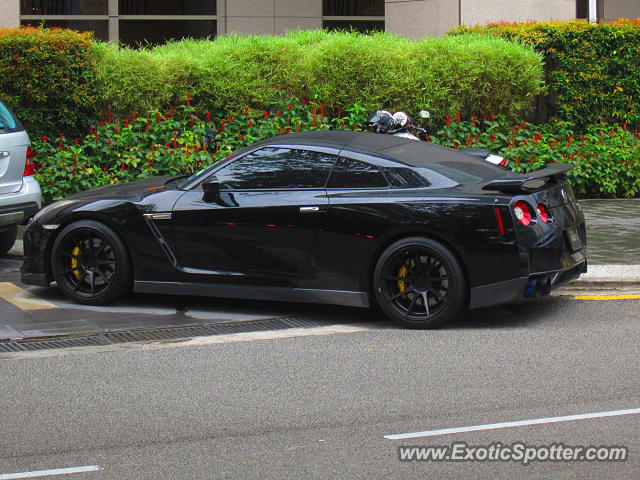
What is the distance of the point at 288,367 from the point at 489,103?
29.8ft

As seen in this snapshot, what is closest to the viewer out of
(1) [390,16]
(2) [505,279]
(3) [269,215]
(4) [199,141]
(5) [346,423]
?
(5) [346,423]

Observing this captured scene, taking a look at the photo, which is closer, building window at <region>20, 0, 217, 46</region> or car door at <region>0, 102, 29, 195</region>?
car door at <region>0, 102, 29, 195</region>

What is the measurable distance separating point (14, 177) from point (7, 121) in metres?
0.60

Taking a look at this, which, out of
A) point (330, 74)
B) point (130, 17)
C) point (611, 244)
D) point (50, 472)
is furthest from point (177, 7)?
point (50, 472)

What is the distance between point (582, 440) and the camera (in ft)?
17.5

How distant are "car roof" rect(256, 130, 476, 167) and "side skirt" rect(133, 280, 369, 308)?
1.15m

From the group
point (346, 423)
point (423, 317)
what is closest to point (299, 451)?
point (346, 423)

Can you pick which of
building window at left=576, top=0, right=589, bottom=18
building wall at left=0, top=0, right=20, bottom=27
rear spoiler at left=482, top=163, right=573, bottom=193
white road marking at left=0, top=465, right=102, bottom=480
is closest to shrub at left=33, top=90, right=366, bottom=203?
rear spoiler at left=482, top=163, right=573, bottom=193

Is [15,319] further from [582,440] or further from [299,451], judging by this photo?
[582,440]

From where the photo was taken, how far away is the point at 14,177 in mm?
10336

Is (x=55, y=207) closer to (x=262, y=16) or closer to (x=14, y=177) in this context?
(x=14, y=177)

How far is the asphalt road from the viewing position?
510cm

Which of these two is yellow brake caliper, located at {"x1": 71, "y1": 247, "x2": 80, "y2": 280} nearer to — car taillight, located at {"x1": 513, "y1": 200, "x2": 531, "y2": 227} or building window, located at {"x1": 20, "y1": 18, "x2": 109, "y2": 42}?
car taillight, located at {"x1": 513, "y1": 200, "x2": 531, "y2": 227}

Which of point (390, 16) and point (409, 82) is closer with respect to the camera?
point (409, 82)
